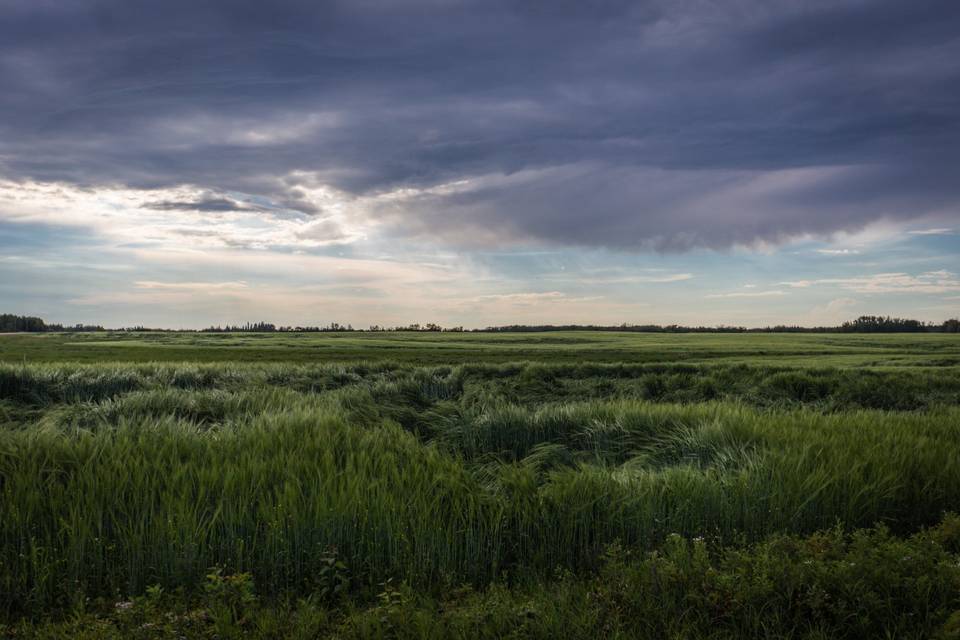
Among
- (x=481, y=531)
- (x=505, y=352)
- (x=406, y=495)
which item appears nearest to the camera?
(x=481, y=531)

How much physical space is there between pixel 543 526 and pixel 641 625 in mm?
1774

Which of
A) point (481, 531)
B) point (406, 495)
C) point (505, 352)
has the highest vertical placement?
point (505, 352)

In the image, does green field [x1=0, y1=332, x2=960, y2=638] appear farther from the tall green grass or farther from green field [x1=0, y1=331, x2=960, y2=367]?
green field [x1=0, y1=331, x2=960, y2=367]

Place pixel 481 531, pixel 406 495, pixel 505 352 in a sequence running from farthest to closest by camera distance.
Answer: pixel 505 352 → pixel 406 495 → pixel 481 531

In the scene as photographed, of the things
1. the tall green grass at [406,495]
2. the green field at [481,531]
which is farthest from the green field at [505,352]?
the green field at [481,531]

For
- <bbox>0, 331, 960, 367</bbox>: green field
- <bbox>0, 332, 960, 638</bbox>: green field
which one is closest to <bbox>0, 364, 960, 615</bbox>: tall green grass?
<bbox>0, 332, 960, 638</bbox>: green field

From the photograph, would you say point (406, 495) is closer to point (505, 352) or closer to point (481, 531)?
point (481, 531)

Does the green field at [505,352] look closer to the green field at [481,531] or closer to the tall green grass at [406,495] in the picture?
the tall green grass at [406,495]

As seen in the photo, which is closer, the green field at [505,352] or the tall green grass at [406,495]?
the tall green grass at [406,495]

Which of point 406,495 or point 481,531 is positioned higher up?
point 406,495

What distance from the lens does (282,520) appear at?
5117 mm

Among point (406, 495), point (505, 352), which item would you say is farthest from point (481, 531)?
point (505, 352)

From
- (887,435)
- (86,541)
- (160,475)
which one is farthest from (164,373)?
(887,435)

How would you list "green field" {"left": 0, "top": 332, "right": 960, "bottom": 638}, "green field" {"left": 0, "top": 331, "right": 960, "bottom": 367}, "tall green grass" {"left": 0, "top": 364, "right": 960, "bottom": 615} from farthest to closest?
"green field" {"left": 0, "top": 331, "right": 960, "bottom": 367} → "tall green grass" {"left": 0, "top": 364, "right": 960, "bottom": 615} → "green field" {"left": 0, "top": 332, "right": 960, "bottom": 638}
